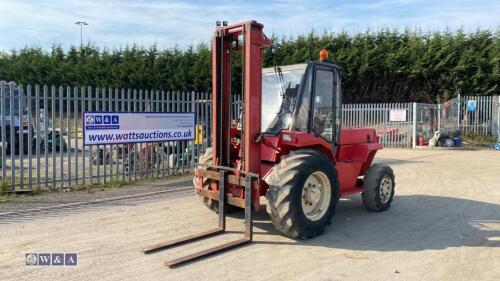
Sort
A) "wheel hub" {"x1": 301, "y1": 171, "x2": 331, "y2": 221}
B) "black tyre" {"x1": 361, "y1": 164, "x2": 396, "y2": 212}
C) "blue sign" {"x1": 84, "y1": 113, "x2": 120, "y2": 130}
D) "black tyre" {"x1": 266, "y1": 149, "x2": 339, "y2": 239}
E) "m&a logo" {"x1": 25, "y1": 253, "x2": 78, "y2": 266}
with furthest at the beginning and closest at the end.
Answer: "blue sign" {"x1": 84, "y1": 113, "x2": 120, "y2": 130} < "black tyre" {"x1": 361, "y1": 164, "x2": 396, "y2": 212} < "wheel hub" {"x1": 301, "y1": 171, "x2": 331, "y2": 221} < "black tyre" {"x1": 266, "y1": 149, "x2": 339, "y2": 239} < "m&a logo" {"x1": 25, "y1": 253, "x2": 78, "y2": 266}

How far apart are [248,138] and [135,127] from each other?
5.31 metres

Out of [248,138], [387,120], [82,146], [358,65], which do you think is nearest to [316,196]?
[248,138]

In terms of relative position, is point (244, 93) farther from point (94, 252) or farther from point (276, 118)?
point (94, 252)

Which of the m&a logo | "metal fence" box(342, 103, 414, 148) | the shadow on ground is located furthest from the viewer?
"metal fence" box(342, 103, 414, 148)

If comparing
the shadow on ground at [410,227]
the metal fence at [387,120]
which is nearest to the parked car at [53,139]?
the shadow on ground at [410,227]

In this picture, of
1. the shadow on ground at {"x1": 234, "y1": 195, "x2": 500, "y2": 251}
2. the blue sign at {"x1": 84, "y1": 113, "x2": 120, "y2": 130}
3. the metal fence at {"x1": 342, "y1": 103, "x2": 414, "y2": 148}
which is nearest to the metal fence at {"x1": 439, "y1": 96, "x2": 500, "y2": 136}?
the metal fence at {"x1": 342, "y1": 103, "x2": 414, "y2": 148}

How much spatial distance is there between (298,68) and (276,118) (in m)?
0.83

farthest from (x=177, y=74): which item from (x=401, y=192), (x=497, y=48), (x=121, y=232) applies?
(x=121, y=232)

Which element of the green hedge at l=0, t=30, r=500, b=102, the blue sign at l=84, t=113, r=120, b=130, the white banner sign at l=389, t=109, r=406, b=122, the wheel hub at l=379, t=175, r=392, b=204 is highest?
the green hedge at l=0, t=30, r=500, b=102

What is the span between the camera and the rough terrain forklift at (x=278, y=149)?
19.3 ft

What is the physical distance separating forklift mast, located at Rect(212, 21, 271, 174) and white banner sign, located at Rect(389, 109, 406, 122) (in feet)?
59.9

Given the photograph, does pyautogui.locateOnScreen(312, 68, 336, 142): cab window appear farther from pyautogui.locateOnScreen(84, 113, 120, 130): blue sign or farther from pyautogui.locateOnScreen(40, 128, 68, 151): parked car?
pyautogui.locateOnScreen(84, 113, 120, 130): blue sign

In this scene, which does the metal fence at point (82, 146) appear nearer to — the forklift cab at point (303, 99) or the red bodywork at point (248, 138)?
the red bodywork at point (248, 138)

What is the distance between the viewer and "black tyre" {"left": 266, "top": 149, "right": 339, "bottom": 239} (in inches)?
227
